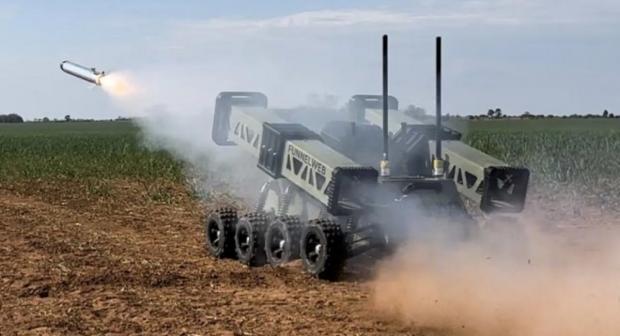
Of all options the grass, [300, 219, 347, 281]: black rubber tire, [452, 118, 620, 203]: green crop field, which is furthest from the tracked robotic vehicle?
the grass

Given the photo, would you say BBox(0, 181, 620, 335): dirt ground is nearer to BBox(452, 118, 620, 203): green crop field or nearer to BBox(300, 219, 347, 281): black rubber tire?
BBox(300, 219, 347, 281): black rubber tire

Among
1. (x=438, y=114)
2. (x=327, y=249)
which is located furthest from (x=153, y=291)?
(x=438, y=114)

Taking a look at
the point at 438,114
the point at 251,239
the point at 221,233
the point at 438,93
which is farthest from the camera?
the point at 221,233

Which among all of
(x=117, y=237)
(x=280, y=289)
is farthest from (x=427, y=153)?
(x=117, y=237)

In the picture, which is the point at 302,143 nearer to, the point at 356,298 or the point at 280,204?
the point at 280,204

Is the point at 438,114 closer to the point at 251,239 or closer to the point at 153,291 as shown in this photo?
the point at 251,239

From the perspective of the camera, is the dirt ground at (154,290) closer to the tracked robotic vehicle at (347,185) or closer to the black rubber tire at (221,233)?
the black rubber tire at (221,233)

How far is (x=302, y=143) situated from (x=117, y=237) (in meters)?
4.27

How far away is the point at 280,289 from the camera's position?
9133mm

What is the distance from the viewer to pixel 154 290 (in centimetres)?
907

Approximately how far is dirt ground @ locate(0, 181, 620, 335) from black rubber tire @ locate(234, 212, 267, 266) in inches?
8.9

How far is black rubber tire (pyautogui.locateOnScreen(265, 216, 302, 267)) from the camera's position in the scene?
10000 mm

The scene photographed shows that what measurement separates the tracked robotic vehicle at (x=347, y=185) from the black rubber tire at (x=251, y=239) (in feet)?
0.04

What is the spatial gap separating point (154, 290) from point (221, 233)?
7.74 ft
